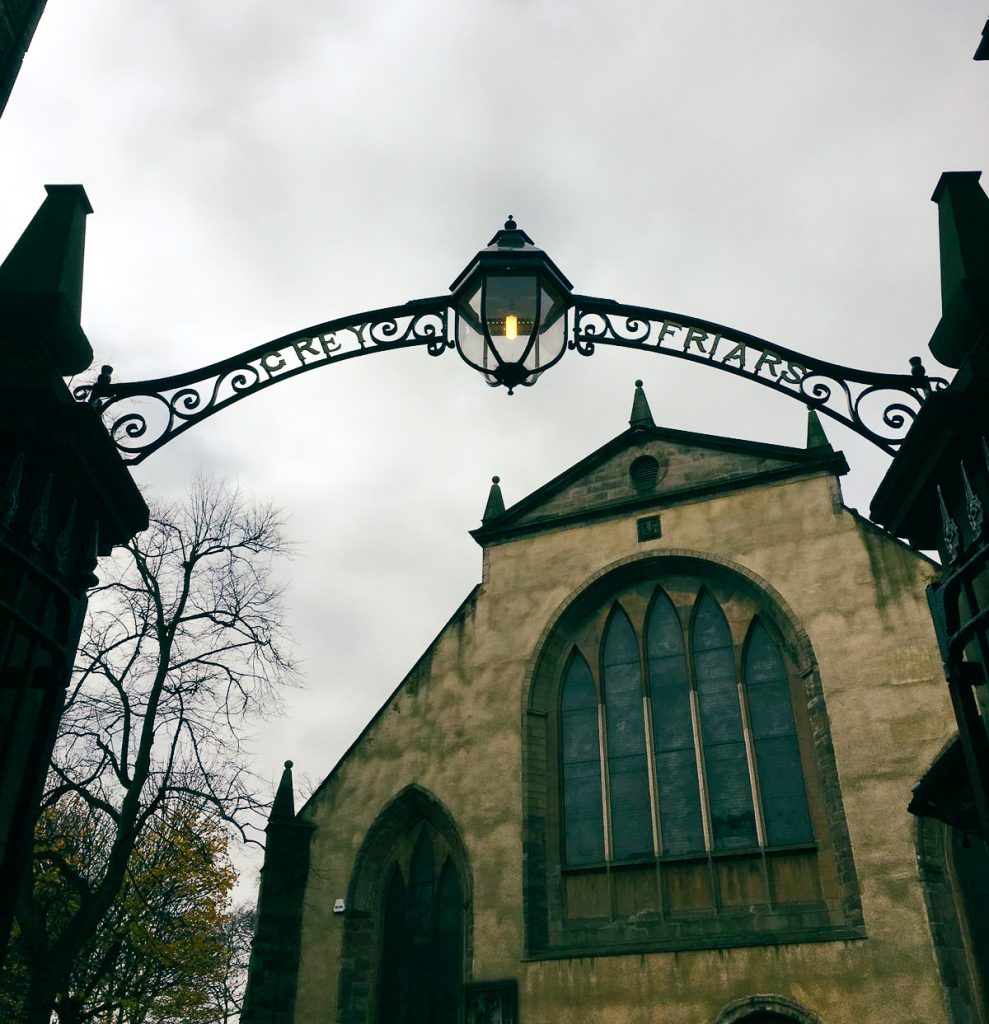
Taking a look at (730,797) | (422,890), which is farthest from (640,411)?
(422,890)

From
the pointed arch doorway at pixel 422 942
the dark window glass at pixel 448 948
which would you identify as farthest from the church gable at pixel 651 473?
the dark window glass at pixel 448 948

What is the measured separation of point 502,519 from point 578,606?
2.31 meters

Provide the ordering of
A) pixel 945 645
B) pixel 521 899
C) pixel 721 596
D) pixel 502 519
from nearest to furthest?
pixel 945 645 < pixel 521 899 < pixel 721 596 < pixel 502 519

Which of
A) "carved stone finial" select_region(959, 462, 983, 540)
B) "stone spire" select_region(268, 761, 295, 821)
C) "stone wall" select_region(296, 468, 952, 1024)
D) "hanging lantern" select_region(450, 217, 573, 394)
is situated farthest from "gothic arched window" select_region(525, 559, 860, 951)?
"hanging lantern" select_region(450, 217, 573, 394)

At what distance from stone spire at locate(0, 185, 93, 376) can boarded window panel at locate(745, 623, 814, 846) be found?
11140 millimetres

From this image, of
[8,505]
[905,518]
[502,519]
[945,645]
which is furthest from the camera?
[502,519]

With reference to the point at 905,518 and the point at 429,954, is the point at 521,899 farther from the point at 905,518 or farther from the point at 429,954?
the point at 905,518

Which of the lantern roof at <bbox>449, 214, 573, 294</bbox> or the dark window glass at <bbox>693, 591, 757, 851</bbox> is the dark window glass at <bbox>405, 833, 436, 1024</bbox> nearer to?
the dark window glass at <bbox>693, 591, 757, 851</bbox>

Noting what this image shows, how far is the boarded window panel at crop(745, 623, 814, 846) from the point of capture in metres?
12.7

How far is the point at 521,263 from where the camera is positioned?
190 inches

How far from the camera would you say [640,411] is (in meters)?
17.1

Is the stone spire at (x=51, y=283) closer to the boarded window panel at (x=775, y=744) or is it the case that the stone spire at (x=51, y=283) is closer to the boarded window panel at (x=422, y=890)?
the boarded window panel at (x=775, y=744)

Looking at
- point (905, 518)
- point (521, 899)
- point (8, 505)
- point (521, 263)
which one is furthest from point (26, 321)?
point (521, 899)

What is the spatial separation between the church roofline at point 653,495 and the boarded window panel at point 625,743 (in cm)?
187
